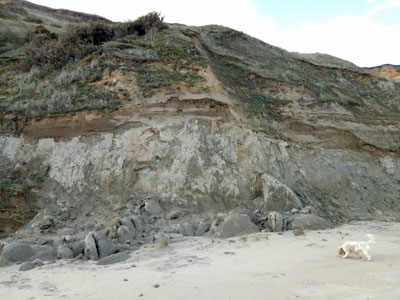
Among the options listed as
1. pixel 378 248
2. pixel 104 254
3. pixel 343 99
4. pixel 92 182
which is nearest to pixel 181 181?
pixel 92 182

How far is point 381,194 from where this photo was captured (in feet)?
42.5

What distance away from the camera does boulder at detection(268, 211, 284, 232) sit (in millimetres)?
8703

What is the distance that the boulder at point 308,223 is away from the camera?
8859 millimetres

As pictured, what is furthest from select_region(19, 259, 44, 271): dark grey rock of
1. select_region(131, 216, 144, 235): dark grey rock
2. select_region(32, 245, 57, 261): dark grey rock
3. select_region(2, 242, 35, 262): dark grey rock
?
select_region(131, 216, 144, 235): dark grey rock

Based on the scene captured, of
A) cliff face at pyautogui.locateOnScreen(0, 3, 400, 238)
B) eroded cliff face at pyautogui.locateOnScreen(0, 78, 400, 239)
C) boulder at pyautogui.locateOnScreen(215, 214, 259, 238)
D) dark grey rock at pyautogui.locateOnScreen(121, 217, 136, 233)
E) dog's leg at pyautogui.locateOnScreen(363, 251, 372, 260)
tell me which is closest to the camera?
dog's leg at pyautogui.locateOnScreen(363, 251, 372, 260)

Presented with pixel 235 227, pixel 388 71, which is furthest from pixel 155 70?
pixel 388 71

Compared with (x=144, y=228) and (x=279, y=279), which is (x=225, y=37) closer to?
(x=144, y=228)

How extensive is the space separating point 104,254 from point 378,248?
17.6 ft

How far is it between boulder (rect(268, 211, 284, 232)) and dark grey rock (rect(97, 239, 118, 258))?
4063mm

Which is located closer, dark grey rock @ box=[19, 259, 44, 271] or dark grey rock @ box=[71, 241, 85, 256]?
dark grey rock @ box=[19, 259, 44, 271]

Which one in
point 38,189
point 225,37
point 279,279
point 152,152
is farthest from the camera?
point 225,37

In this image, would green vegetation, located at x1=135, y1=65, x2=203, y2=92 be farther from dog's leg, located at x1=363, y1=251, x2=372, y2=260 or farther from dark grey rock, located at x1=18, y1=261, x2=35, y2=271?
dog's leg, located at x1=363, y1=251, x2=372, y2=260

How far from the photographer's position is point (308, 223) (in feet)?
29.3

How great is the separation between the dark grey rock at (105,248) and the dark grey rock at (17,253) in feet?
4.38
